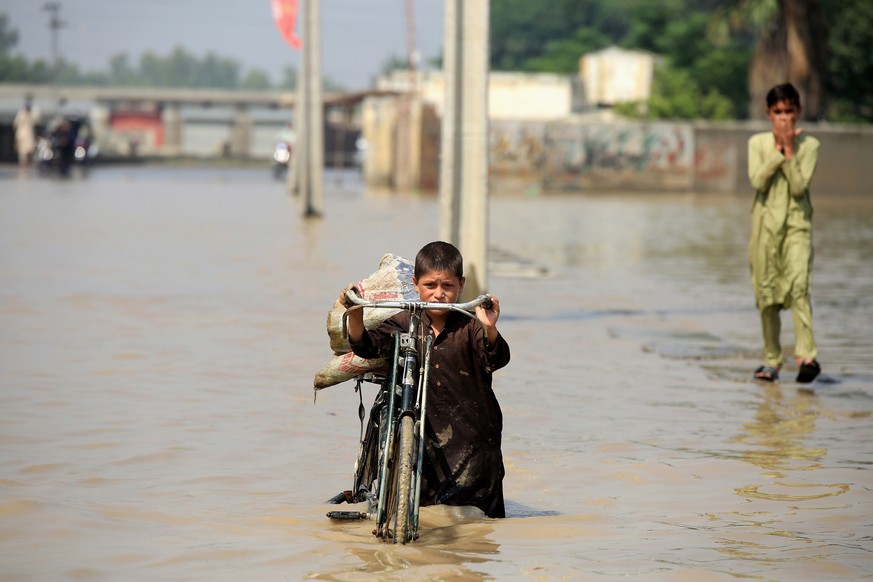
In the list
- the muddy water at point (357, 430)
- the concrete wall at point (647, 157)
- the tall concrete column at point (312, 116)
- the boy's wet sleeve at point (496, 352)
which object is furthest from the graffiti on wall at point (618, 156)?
the boy's wet sleeve at point (496, 352)

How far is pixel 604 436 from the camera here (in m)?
7.86

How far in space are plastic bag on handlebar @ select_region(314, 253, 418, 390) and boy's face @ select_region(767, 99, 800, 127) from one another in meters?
4.05

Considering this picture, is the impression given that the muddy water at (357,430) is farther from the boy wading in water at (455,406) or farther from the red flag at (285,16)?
the red flag at (285,16)

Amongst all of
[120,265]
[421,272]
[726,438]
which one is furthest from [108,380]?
[120,265]

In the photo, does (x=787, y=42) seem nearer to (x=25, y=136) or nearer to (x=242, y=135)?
(x=25, y=136)

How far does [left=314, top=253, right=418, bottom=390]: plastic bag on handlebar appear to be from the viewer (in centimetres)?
564

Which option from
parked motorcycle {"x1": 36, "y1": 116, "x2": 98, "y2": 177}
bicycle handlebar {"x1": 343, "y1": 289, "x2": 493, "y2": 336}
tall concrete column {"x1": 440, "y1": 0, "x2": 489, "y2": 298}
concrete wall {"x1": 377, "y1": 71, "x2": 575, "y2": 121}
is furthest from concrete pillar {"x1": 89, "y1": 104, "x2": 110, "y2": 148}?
bicycle handlebar {"x1": 343, "y1": 289, "x2": 493, "y2": 336}

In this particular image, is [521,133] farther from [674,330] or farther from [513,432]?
[513,432]

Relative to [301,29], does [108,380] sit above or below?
below

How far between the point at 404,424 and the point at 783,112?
15.6ft

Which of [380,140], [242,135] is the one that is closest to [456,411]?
[380,140]

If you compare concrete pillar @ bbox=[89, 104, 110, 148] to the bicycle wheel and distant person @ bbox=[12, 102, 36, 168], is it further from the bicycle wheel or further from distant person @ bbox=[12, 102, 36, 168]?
the bicycle wheel

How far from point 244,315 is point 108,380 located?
332 centimetres

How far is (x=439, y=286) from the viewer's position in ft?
17.7
